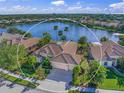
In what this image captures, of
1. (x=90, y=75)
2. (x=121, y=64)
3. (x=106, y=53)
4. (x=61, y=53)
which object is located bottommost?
(x=90, y=75)

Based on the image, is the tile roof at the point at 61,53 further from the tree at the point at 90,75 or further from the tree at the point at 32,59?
the tree at the point at 90,75

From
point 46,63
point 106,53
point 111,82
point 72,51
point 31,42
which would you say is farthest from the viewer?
point 106,53

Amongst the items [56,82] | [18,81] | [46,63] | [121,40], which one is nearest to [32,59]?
[46,63]

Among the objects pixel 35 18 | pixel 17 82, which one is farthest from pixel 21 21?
pixel 17 82

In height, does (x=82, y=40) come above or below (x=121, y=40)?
above

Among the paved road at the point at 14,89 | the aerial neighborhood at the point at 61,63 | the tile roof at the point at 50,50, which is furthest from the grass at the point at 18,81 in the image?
the tile roof at the point at 50,50

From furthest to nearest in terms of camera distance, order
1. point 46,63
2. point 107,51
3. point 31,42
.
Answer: point 107,51, point 31,42, point 46,63

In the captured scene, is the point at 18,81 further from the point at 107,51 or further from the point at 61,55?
the point at 107,51
